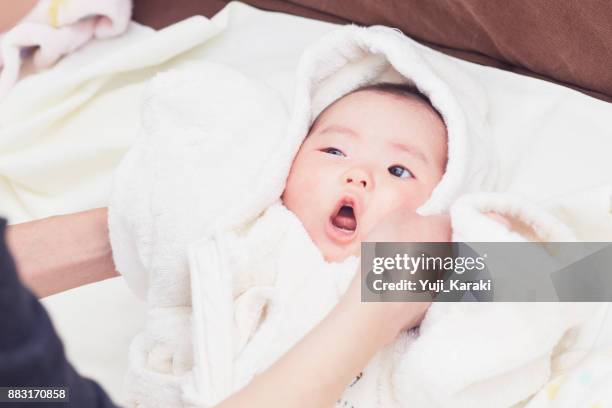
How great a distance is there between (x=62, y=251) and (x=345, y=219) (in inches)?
17.1

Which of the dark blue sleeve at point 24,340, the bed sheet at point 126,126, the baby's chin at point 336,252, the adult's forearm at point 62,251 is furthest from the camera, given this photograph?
the bed sheet at point 126,126

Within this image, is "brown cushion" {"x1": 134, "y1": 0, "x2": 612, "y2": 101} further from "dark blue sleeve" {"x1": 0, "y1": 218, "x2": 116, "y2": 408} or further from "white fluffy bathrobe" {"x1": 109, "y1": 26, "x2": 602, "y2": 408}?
"dark blue sleeve" {"x1": 0, "y1": 218, "x2": 116, "y2": 408}

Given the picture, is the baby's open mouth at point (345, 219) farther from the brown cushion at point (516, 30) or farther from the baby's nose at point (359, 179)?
the brown cushion at point (516, 30)

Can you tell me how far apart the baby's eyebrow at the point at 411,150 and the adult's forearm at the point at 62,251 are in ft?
1.55

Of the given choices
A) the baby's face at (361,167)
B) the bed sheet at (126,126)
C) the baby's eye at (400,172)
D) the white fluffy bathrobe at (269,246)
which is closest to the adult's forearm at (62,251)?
the white fluffy bathrobe at (269,246)

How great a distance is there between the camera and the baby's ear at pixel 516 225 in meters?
0.95

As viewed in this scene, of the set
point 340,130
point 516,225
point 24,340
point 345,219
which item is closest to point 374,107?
point 340,130

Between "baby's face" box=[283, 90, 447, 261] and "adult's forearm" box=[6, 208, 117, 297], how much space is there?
317 mm

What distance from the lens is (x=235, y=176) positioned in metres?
1.14

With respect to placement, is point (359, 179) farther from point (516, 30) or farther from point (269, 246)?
point (516, 30)

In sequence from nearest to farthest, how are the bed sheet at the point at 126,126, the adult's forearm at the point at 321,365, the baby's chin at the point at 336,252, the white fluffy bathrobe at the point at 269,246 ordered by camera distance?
the adult's forearm at the point at 321,365, the white fluffy bathrobe at the point at 269,246, the baby's chin at the point at 336,252, the bed sheet at the point at 126,126

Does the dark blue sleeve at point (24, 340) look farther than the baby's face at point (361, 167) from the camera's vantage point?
No

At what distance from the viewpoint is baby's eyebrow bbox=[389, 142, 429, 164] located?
1089 mm

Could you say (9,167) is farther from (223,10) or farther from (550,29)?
(550,29)
